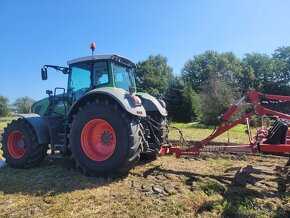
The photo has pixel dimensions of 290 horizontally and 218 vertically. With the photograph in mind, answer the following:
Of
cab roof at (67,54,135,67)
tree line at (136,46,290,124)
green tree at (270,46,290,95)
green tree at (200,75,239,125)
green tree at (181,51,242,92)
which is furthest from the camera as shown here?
green tree at (181,51,242,92)

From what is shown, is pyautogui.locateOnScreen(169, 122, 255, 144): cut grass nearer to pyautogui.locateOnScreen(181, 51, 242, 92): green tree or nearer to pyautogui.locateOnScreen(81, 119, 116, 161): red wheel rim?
pyautogui.locateOnScreen(81, 119, 116, 161): red wheel rim

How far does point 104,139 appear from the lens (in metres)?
5.64

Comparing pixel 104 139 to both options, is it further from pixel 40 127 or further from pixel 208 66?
pixel 208 66

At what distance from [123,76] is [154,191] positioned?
3018 millimetres

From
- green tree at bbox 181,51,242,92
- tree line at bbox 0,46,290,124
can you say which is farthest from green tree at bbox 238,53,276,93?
green tree at bbox 181,51,242,92

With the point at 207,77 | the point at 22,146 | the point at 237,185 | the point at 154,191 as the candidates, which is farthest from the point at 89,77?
the point at 207,77

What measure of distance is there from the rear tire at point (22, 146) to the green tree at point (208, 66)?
4910cm

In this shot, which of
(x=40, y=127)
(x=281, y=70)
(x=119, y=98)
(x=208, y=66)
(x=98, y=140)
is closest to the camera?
(x=119, y=98)

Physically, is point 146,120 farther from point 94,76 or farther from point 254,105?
point 254,105

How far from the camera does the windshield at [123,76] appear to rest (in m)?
6.39

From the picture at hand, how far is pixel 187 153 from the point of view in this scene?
19.7 ft

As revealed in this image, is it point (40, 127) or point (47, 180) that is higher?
point (40, 127)

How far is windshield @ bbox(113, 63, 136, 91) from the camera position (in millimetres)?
6391

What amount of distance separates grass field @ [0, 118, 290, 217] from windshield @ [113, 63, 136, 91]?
1.88m
